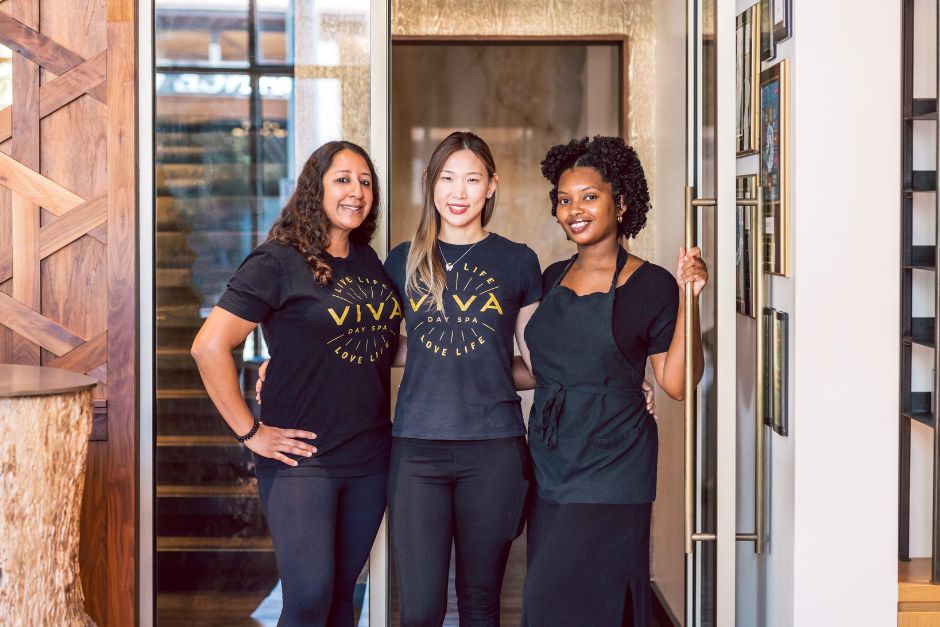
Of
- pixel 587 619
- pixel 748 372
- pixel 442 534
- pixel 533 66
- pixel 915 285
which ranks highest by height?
pixel 533 66

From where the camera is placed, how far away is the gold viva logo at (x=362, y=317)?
2279mm

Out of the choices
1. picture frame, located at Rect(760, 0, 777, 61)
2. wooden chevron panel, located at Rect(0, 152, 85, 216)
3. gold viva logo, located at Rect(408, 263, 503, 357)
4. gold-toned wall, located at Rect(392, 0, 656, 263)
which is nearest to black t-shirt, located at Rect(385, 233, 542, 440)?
gold viva logo, located at Rect(408, 263, 503, 357)

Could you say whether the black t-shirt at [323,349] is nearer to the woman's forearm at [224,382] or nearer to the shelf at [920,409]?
the woman's forearm at [224,382]

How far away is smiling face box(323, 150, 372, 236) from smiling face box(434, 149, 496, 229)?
0.20 meters

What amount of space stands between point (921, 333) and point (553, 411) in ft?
3.39

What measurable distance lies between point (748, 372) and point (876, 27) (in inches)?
37.6

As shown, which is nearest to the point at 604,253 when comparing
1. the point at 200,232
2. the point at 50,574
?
the point at 200,232

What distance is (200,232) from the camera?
2.77 meters

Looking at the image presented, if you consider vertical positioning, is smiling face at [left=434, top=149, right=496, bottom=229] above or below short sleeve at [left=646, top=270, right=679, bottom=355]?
above

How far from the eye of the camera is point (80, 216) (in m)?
2.66

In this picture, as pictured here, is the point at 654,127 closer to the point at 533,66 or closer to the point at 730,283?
the point at 730,283

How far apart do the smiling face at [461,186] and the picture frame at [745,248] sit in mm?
738

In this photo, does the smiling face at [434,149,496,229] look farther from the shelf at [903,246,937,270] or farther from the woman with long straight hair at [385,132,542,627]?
the shelf at [903,246,937,270]

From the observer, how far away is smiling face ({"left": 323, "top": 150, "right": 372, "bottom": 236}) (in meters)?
2.33
